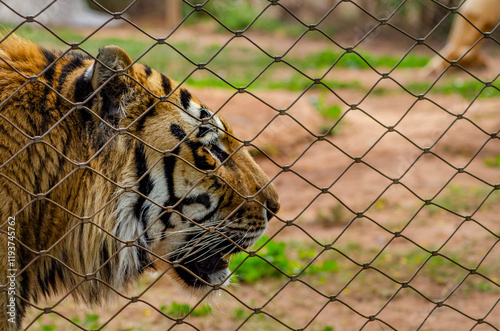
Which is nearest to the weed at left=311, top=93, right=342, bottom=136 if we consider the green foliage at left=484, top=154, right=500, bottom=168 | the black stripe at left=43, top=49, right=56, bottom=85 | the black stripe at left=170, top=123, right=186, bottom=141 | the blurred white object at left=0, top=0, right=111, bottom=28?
the green foliage at left=484, top=154, right=500, bottom=168

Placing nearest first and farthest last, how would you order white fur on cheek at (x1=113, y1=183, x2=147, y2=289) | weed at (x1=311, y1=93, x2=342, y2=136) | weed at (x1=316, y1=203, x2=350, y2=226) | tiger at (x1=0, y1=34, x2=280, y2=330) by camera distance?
tiger at (x1=0, y1=34, x2=280, y2=330) → white fur on cheek at (x1=113, y1=183, x2=147, y2=289) → weed at (x1=316, y1=203, x2=350, y2=226) → weed at (x1=311, y1=93, x2=342, y2=136)

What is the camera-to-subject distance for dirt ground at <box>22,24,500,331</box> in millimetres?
3703

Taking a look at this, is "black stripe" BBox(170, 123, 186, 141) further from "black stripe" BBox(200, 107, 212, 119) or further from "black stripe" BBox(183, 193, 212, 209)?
"black stripe" BBox(183, 193, 212, 209)

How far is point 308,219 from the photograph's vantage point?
575 centimetres

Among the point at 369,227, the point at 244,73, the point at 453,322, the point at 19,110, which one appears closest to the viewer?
the point at 19,110

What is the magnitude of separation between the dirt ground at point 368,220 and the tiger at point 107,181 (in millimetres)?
221

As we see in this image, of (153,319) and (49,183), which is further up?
(49,183)

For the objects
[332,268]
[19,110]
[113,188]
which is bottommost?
[332,268]

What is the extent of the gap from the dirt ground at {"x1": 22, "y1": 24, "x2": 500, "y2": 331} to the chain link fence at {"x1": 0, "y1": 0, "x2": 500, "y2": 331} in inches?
0.6

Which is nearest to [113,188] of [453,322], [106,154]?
[106,154]

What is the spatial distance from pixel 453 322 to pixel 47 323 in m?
2.62

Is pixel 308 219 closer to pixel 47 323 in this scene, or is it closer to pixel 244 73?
pixel 47 323

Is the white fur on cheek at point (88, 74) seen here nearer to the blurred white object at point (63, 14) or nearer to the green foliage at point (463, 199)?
the green foliage at point (463, 199)

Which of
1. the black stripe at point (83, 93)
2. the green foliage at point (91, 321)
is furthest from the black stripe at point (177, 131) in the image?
the green foliage at point (91, 321)
